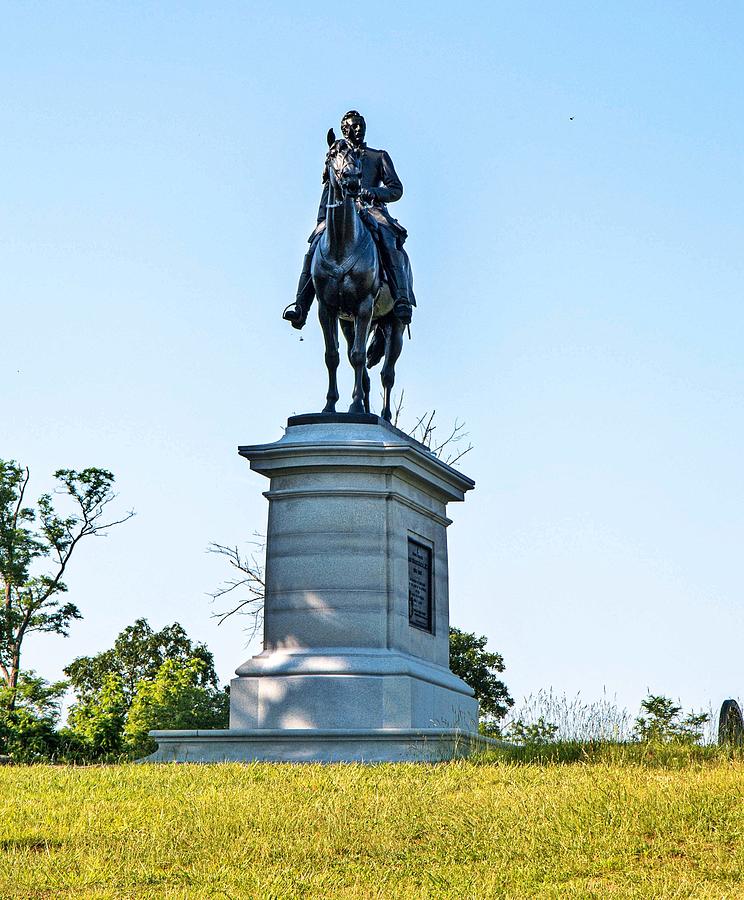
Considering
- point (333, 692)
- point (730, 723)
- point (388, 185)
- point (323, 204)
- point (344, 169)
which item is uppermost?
point (388, 185)

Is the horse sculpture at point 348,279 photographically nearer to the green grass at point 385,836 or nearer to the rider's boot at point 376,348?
the rider's boot at point 376,348

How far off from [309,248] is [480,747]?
296 inches

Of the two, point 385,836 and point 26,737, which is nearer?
point 385,836

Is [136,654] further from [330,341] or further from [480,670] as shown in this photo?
[330,341]

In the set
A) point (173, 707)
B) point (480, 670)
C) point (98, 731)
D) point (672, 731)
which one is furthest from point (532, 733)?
point (480, 670)

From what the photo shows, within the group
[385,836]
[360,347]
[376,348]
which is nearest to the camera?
[385,836]

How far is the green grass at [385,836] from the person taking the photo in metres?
9.23

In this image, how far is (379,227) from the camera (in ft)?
66.0

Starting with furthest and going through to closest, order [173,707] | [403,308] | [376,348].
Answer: [173,707] < [376,348] < [403,308]

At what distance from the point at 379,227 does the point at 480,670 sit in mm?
21797

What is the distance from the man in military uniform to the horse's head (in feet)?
3.68

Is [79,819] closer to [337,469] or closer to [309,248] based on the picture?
[337,469]

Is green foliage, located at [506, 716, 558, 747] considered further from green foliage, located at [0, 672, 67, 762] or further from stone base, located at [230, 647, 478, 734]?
green foliage, located at [0, 672, 67, 762]

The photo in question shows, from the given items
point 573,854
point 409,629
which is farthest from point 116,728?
point 573,854
